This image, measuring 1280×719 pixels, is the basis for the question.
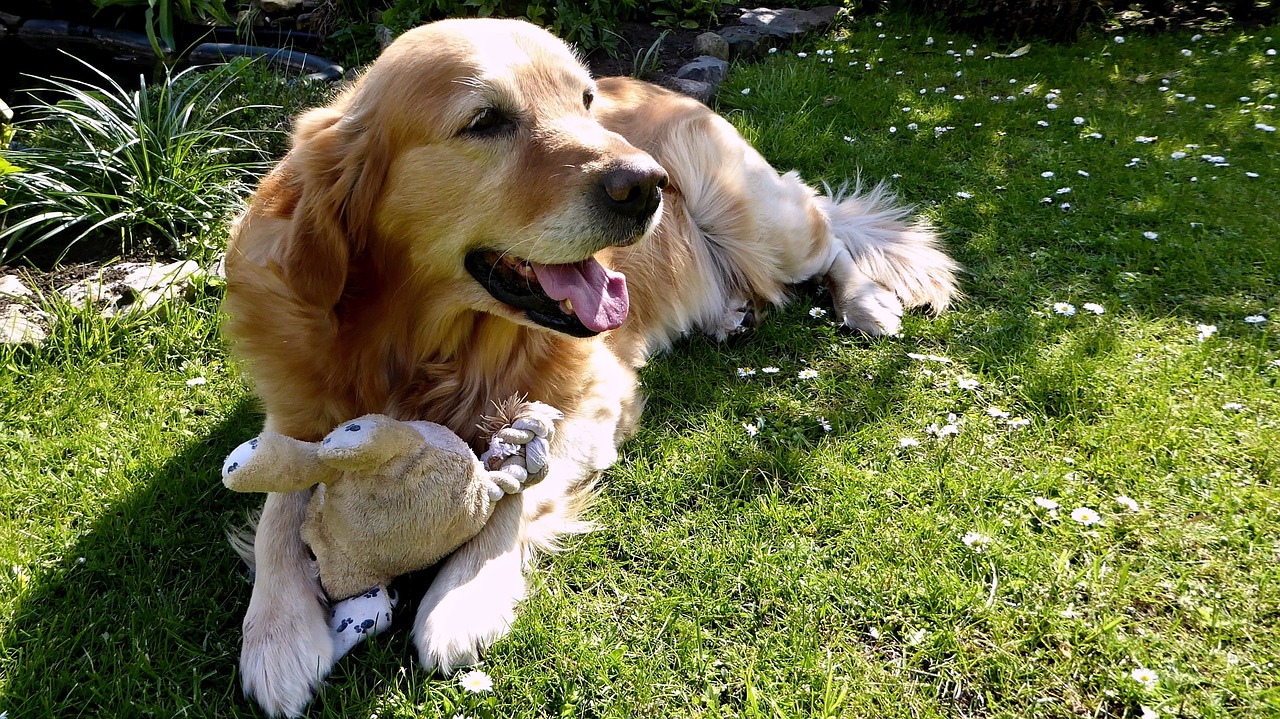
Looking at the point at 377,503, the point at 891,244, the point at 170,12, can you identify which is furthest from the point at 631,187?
the point at 170,12

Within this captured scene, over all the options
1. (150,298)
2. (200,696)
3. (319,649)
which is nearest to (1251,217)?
(319,649)

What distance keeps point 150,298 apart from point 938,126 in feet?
14.3

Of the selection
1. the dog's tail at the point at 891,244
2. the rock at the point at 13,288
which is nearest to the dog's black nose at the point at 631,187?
the dog's tail at the point at 891,244

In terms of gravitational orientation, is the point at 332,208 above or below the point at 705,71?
above

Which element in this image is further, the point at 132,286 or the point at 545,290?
the point at 132,286

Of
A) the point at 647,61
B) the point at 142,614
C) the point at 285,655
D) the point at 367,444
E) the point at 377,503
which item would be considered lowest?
the point at 647,61

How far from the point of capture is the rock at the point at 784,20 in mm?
6441

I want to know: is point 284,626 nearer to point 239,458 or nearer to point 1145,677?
point 239,458

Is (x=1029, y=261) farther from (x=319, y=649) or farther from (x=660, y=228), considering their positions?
(x=319, y=649)

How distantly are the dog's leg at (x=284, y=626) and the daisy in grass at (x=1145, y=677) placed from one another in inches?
73.3

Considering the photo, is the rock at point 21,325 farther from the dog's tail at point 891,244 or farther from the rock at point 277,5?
the rock at point 277,5

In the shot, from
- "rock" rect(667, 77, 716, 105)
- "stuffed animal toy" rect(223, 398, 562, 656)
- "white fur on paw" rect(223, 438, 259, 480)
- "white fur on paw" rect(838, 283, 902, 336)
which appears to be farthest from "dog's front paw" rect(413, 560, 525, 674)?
"rock" rect(667, 77, 716, 105)

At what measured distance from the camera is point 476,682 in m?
1.91

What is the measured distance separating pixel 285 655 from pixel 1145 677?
195cm
